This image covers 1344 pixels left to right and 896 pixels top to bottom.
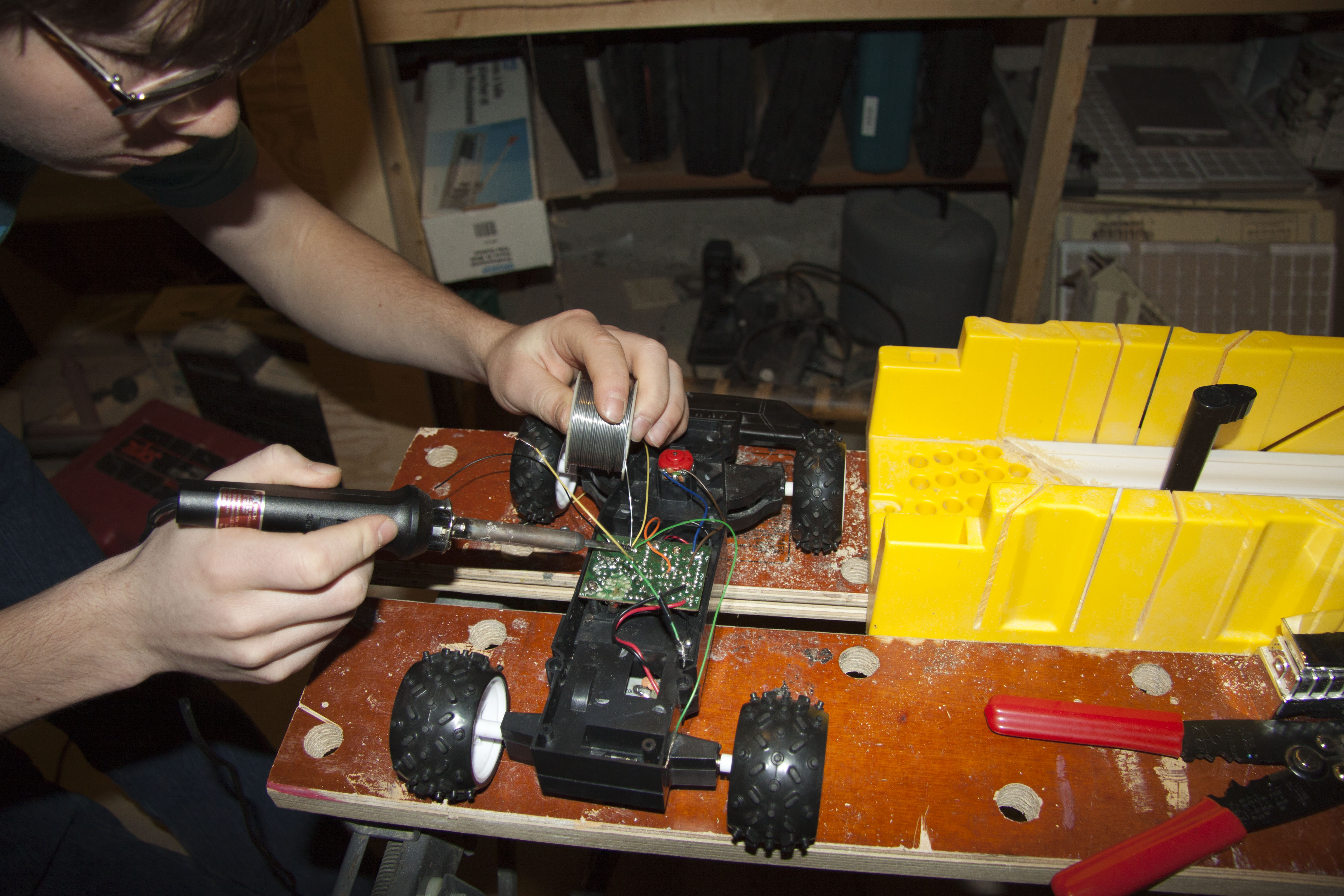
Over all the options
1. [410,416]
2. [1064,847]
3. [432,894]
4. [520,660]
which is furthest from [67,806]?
[1064,847]

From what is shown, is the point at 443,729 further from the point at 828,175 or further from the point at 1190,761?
the point at 828,175

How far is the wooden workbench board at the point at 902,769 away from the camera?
1123 millimetres

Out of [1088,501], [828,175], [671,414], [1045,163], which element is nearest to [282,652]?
[671,414]

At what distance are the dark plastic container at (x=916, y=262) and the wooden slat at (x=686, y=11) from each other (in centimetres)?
103

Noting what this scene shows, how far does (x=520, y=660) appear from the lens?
1.37 metres

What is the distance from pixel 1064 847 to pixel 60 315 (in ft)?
14.8

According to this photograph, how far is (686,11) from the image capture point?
2365 mm

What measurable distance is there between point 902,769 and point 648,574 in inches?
19.4

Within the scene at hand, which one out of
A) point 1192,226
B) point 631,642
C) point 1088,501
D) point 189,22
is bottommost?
point 1192,226

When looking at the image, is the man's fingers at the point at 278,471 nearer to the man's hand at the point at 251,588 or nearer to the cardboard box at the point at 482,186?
the man's hand at the point at 251,588

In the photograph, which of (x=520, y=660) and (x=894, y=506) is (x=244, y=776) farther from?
(x=894, y=506)

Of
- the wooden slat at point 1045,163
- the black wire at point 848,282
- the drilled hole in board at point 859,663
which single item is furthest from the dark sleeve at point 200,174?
the black wire at point 848,282

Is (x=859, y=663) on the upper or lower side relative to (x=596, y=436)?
lower

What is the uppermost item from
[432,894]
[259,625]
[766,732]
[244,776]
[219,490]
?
[219,490]
